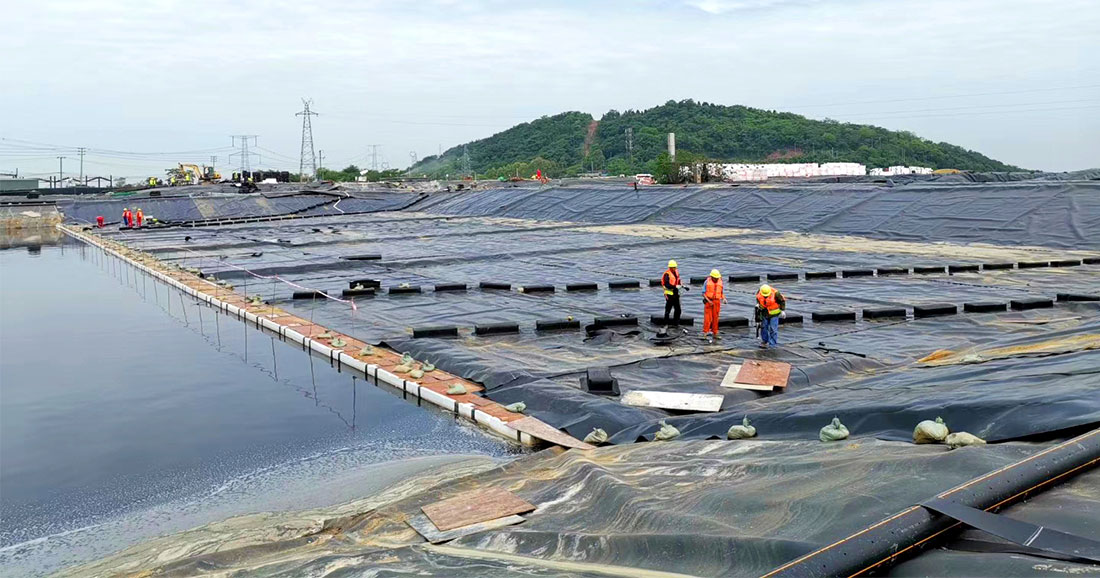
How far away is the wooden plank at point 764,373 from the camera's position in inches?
457

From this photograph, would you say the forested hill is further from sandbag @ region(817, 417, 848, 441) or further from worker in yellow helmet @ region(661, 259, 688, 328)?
sandbag @ region(817, 417, 848, 441)

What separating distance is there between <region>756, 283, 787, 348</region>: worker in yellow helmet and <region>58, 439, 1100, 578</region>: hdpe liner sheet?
5413 millimetres

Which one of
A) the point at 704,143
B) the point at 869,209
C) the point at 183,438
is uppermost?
the point at 704,143

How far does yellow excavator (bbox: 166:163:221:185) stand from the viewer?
269 feet

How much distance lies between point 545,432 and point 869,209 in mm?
27725

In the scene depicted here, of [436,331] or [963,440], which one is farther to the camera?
[436,331]

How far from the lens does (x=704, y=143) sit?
314ft

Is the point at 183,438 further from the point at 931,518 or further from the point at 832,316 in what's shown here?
the point at 832,316

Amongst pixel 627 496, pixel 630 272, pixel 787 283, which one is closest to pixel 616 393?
pixel 627 496

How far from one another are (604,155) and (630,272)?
83758 millimetres

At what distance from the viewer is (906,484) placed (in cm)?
604

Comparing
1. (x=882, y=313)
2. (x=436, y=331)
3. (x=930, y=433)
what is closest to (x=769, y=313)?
(x=882, y=313)

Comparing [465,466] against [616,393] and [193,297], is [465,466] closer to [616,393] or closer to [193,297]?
[616,393]

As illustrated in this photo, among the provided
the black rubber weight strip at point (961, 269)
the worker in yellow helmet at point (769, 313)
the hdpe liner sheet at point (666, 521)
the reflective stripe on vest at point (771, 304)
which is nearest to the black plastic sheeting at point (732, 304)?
the black rubber weight strip at point (961, 269)
